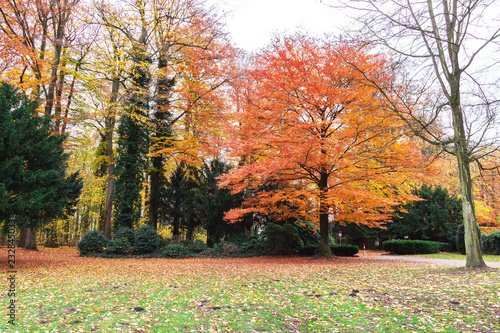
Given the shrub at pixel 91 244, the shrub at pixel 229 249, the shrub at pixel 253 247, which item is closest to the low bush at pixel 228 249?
the shrub at pixel 229 249

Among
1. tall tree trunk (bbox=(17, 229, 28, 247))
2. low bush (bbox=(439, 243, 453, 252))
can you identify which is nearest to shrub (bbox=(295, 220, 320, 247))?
low bush (bbox=(439, 243, 453, 252))

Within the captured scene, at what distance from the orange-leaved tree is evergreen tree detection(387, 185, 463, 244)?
37.7 ft

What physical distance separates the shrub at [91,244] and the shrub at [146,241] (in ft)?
5.07

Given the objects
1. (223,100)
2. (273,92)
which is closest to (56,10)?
(223,100)

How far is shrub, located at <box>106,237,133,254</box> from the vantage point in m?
14.0

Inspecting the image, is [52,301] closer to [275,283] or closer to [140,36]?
[275,283]

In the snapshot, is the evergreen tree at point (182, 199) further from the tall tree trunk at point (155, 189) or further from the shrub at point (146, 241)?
the shrub at point (146, 241)

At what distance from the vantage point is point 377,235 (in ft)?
85.1

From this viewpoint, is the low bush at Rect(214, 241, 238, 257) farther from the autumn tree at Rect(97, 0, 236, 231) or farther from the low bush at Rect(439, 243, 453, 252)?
the low bush at Rect(439, 243, 453, 252)

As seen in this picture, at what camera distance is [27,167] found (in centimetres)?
938

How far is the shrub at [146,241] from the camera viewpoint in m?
14.3

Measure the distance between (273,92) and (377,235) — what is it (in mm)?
19820

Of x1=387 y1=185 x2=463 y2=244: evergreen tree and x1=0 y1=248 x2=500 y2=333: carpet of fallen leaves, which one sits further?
x1=387 y1=185 x2=463 y2=244: evergreen tree

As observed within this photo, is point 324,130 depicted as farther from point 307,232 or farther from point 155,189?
point 155,189
